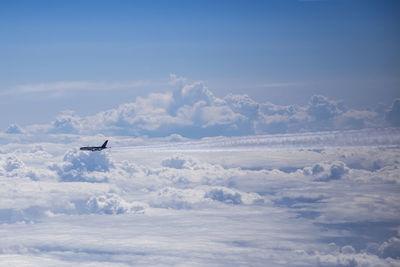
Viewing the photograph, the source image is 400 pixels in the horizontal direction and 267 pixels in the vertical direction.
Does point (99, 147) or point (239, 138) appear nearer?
point (239, 138)

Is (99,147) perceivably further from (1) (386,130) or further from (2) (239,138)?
(1) (386,130)

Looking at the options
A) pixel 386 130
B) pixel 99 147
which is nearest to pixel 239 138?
pixel 386 130

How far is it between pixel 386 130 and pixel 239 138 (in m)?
31.2

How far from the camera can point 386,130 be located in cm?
6975

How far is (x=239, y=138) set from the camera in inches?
3423

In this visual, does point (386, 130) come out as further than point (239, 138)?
No

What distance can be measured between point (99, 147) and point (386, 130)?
77.5 m

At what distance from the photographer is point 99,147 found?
364 feet

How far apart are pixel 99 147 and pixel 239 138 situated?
152 feet

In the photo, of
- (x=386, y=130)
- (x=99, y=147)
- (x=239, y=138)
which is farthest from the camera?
(x=99, y=147)

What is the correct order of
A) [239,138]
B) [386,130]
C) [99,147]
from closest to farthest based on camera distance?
[386,130], [239,138], [99,147]
